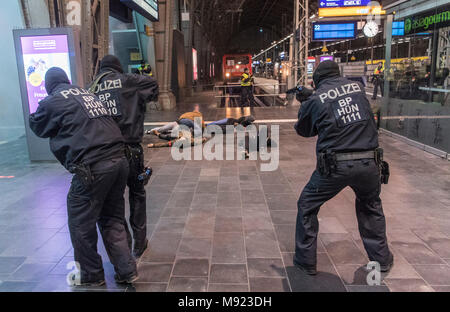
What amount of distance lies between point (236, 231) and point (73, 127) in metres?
2.05

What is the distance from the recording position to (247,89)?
1490 cm

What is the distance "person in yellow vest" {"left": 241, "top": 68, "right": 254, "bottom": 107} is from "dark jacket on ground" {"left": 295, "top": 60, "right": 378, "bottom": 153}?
474 inches

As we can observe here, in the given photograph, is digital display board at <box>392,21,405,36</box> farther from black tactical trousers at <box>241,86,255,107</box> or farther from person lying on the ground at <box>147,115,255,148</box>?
black tactical trousers at <box>241,86,255,107</box>

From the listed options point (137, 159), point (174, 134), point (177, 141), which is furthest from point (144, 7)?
point (137, 159)

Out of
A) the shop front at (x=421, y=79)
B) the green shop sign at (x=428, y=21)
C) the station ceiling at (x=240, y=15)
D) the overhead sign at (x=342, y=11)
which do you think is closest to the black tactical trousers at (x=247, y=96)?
the overhead sign at (x=342, y=11)

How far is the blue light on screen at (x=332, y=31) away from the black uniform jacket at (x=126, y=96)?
12855 mm

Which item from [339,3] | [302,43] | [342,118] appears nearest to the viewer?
[342,118]

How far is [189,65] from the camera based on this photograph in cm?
2284

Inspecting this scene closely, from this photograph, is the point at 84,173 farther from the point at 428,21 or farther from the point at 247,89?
the point at 247,89

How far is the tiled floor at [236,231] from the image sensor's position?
2971 millimetres

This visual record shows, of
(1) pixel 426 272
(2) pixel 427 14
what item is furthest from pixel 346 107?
(2) pixel 427 14

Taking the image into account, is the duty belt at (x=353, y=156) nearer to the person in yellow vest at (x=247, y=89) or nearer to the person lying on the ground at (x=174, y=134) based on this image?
the person lying on the ground at (x=174, y=134)

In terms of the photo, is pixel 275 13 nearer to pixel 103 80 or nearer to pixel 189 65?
pixel 189 65

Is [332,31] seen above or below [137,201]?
above
